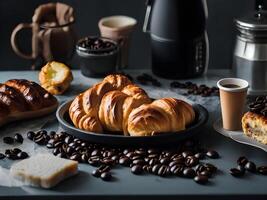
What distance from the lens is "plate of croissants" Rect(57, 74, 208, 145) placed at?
1563 millimetres

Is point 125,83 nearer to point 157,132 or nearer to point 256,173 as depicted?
point 157,132

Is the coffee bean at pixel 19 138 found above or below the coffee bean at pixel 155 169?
below

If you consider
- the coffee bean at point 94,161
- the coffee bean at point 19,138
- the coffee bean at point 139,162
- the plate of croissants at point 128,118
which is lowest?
the coffee bean at point 19,138

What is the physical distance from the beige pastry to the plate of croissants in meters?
0.24

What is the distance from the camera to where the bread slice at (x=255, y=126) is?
62.4 inches

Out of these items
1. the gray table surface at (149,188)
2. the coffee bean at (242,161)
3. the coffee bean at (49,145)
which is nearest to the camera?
the gray table surface at (149,188)

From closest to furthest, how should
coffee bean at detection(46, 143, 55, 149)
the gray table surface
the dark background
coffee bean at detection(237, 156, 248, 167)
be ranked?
the gray table surface
coffee bean at detection(237, 156, 248, 167)
coffee bean at detection(46, 143, 55, 149)
the dark background

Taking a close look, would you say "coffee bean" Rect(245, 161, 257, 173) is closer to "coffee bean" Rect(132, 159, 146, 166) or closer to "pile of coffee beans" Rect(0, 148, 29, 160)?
"coffee bean" Rect(132, 159, 146, 166)

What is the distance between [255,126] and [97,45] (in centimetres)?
63

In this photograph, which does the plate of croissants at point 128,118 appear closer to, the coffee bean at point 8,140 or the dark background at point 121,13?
the coffee bean at point 8,140

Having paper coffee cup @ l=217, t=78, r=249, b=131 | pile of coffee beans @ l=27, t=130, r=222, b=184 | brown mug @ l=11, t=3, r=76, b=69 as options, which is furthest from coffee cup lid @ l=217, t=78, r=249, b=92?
brown mug @ l=11, t=3, r=76, b=69

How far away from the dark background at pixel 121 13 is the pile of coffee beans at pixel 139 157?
0.92m

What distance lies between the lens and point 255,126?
1.60 m

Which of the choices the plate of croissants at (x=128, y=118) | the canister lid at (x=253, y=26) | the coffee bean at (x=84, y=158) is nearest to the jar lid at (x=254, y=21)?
the canister lid at (x=253, y=26)
